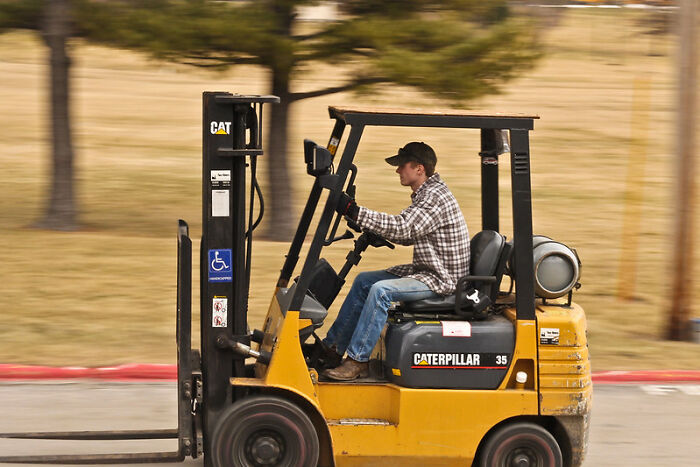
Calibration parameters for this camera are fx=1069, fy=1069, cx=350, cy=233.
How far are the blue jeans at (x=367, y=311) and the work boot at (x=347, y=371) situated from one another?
0.04 meters

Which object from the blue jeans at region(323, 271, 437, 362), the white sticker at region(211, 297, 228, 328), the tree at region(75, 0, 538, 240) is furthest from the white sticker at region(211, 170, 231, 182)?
the tree at region(75, 0, 538, 240)

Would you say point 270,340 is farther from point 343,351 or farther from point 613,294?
point 613,294

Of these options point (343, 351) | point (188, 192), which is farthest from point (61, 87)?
point (343, 351)

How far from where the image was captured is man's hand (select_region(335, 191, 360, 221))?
5734mm

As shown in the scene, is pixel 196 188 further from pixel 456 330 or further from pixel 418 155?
pixel 456 330

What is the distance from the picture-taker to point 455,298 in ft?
19.5

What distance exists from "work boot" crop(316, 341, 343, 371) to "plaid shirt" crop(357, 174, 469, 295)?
63 centimetres

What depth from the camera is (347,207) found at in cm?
574

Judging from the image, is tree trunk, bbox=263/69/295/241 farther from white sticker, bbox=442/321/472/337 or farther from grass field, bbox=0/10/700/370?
white sticker, bbox=442/321/472/337

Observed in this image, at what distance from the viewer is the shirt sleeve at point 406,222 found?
5785 millimetres

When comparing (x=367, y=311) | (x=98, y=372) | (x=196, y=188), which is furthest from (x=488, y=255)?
(x=196, y=188)

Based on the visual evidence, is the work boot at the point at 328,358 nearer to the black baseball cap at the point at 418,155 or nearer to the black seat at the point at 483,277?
the black seat at the point at 483,277

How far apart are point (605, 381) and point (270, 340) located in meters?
4.07

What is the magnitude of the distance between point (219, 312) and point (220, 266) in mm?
258
